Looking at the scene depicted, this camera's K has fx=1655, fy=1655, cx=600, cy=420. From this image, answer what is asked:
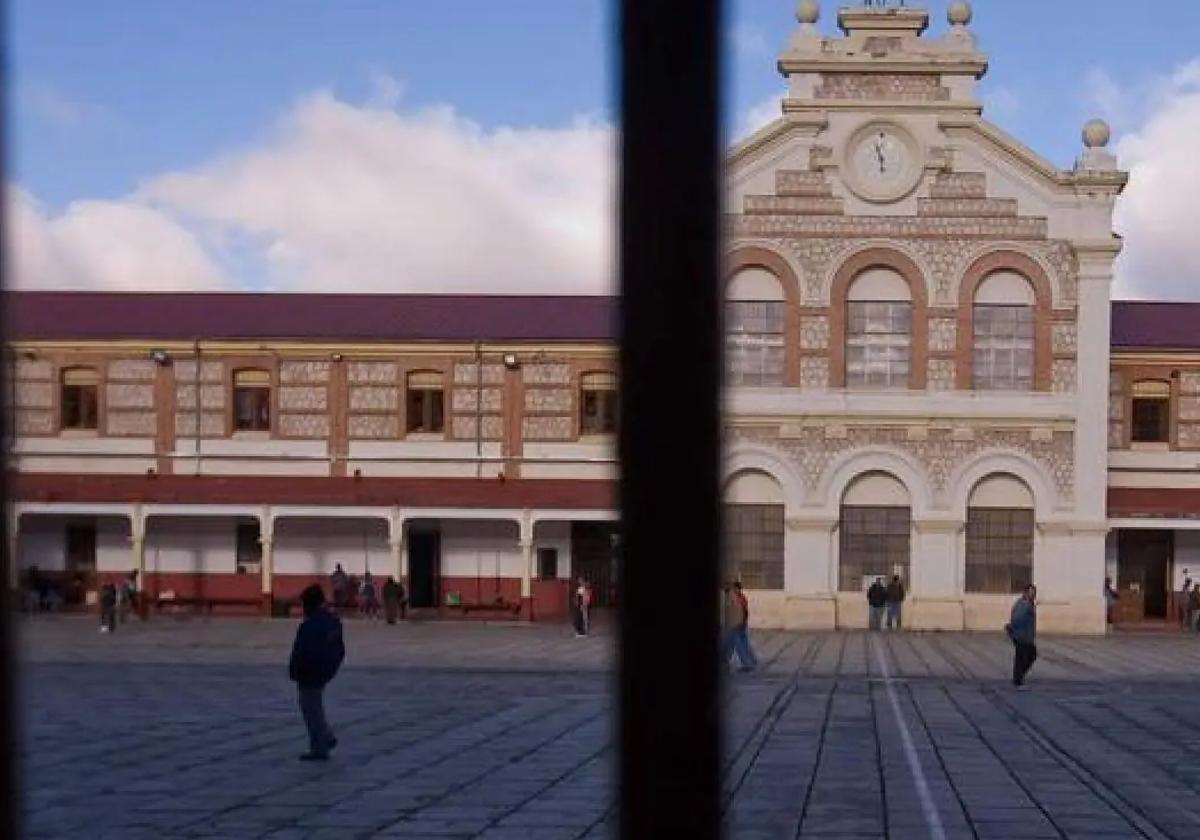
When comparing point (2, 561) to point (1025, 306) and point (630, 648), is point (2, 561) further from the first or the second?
point (1025, 306)

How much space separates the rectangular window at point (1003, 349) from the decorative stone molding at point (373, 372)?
14332mm

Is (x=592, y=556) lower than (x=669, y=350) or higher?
lower

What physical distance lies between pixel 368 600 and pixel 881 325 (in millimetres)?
14124

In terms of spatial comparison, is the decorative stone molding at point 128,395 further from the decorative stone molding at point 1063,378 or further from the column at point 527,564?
the decorative stone molding at point 1063,378

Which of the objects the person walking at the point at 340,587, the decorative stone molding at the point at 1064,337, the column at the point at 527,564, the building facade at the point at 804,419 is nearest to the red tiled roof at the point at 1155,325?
the building facade at the point at 804,419

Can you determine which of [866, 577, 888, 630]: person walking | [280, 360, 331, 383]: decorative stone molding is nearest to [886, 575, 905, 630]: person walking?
[866, 577, 888, 630]: person walking

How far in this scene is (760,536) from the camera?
39.7m

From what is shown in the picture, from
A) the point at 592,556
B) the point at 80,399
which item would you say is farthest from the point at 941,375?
the point at 80,399

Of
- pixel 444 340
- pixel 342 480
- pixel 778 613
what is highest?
pixel 444 340

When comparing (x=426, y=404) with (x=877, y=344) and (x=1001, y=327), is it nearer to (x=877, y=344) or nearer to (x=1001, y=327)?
(x=877, y=344)

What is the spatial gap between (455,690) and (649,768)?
2104 centimetres

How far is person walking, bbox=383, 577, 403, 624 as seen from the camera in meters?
39.3

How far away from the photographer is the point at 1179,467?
40.9 m

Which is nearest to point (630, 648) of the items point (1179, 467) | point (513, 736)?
point (513, 736)
